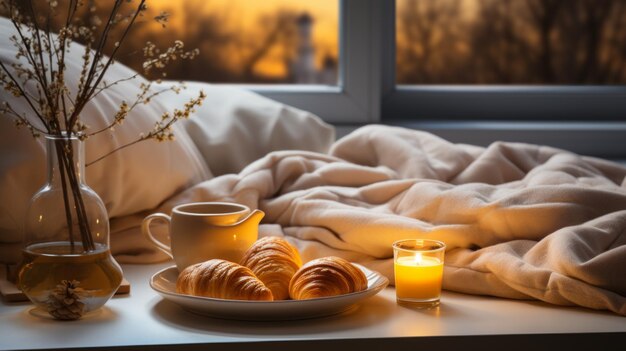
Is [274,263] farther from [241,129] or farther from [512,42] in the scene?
[512,42]

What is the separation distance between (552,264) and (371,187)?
1.13 ft

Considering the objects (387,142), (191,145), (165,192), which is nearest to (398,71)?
(387,142)

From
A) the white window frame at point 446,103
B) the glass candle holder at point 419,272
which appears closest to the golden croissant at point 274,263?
the glass candle holder at point 419,272

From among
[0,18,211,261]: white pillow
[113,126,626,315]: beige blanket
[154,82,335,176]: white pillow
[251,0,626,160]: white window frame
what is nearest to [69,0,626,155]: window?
[251,0,626,160]: white window frame

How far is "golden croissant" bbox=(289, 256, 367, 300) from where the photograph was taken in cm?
91

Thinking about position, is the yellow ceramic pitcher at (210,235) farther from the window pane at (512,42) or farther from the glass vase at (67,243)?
the window pane at (512,42)

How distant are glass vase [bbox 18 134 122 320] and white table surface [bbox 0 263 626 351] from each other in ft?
0.09

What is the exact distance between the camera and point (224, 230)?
1020mm

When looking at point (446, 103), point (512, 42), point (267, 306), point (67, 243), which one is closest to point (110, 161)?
point (67, 243)

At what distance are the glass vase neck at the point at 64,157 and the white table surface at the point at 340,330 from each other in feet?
0.51

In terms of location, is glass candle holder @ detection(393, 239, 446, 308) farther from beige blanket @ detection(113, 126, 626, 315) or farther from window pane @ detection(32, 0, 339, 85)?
window pane @ detection(32, 0, 339, 85)

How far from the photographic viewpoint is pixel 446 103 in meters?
2.00

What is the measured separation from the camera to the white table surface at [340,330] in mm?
853

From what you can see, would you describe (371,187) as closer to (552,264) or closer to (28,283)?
(552,264)
